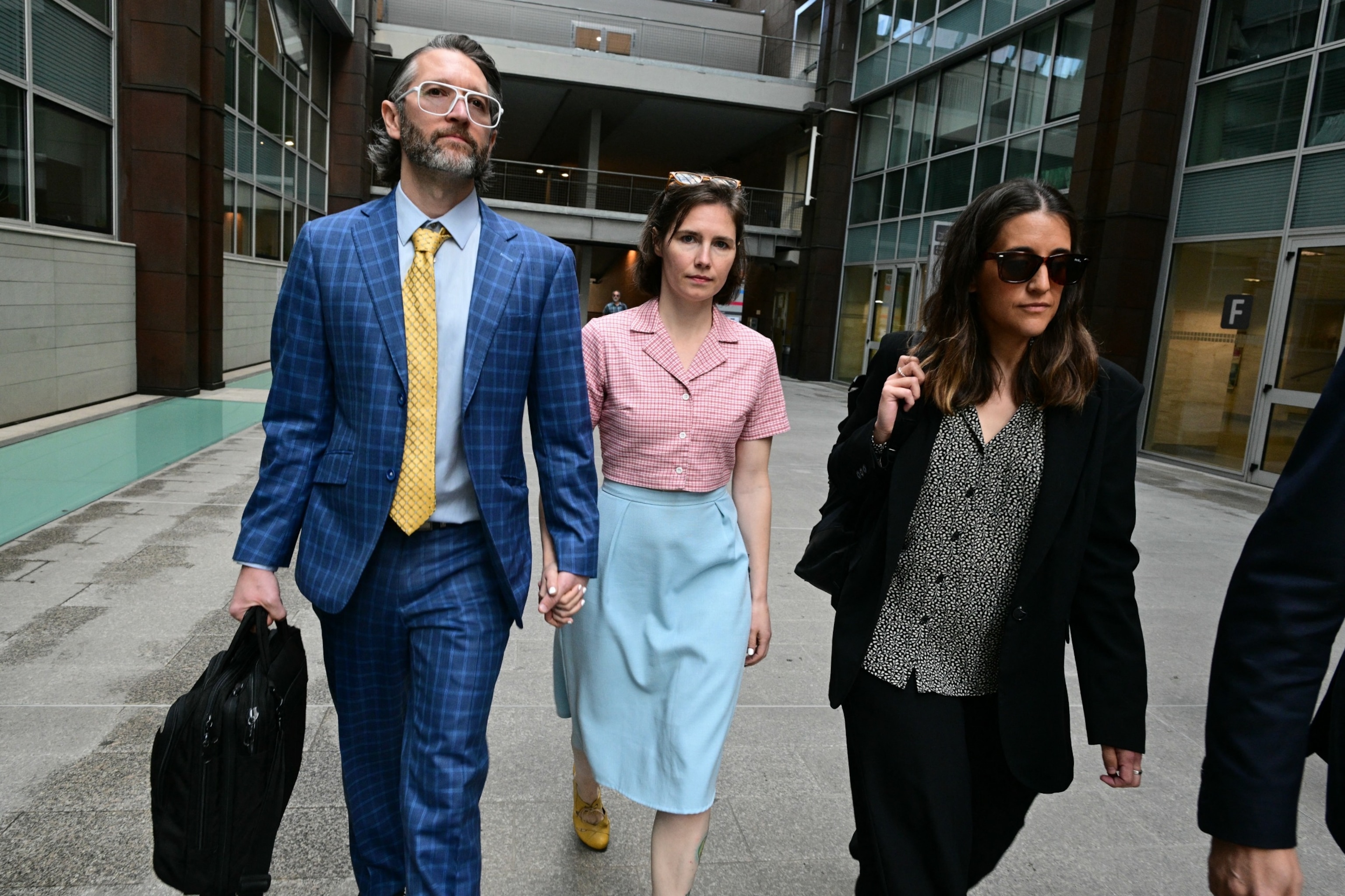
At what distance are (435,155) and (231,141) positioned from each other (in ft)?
46.0

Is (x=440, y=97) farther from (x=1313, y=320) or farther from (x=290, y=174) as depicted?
(x=290, y=174)

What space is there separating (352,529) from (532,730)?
1.80 m

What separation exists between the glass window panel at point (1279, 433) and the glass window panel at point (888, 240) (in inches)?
413

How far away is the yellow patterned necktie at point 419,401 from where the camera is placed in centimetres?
204

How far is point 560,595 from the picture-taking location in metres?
2.19

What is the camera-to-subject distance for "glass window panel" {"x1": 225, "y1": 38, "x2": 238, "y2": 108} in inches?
529

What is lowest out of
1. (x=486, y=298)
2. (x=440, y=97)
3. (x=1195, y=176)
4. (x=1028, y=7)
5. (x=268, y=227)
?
(x=486, y=298)

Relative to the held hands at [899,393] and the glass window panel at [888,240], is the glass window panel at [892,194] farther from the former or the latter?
the held hands at [899,393]

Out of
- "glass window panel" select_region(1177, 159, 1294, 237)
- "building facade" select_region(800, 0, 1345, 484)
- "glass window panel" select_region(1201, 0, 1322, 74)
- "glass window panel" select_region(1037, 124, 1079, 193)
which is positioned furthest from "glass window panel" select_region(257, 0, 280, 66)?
"glass window panel" select_region(1177, 159, 1294, 237)

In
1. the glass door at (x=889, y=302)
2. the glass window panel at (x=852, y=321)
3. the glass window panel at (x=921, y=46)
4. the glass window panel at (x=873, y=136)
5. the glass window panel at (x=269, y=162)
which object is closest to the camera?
the glass window panel at (x=269, y=162)

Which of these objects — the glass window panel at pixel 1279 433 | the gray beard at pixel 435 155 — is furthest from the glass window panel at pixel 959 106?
the gray beard at pixel 435 155

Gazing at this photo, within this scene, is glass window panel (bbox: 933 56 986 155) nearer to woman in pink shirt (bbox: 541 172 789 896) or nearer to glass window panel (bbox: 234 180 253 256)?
glass window panel (bbox: 234 180 253 256)

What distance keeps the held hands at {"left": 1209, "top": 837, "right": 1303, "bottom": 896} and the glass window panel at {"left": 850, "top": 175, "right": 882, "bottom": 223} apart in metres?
21.1

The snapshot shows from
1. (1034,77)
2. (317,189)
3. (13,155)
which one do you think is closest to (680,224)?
(13,155)
